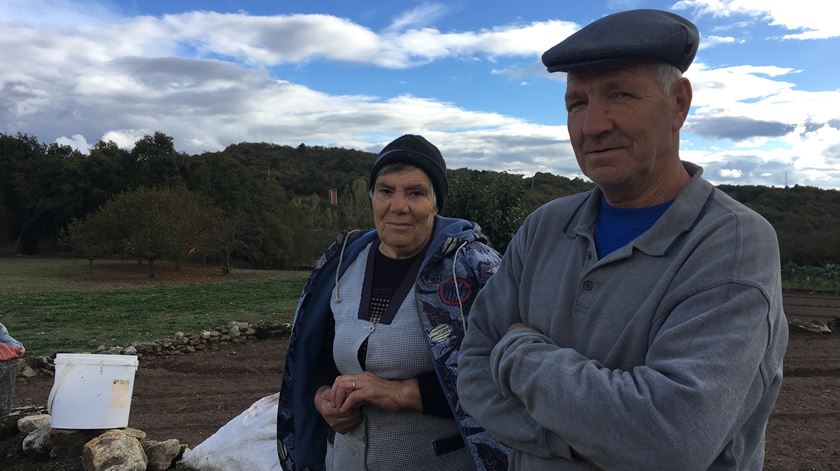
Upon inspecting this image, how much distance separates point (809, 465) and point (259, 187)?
123ft

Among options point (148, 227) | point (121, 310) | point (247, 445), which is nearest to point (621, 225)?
point (247, 445)

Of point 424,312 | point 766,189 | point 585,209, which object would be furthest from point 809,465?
point 766,189

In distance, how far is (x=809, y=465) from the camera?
559 centimetres

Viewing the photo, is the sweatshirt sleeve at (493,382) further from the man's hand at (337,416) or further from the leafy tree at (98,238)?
the leafy tree at (98,238)

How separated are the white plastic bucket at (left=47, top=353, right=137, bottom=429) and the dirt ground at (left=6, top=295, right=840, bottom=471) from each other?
3.92 feet

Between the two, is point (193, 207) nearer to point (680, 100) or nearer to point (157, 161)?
point (157, 161)

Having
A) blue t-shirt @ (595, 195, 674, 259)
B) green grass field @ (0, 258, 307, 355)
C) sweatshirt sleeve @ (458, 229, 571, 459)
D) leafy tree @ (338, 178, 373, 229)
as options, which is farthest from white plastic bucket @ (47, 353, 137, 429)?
leafy tree @ (338, 178, 373, 229)

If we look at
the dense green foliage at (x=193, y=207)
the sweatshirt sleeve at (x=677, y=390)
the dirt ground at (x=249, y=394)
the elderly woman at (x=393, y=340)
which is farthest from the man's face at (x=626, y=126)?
the dense green foliage at (x=193, y=207)

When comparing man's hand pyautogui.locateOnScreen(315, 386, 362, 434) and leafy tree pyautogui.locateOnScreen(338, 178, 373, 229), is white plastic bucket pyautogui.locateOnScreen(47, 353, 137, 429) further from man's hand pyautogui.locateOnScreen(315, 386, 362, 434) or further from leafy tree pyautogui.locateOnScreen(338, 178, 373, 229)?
leafy tree pyautogui.locateOnScreen(338, 178, 373, 229)

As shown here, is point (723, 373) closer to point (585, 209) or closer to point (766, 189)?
point (585, 209)

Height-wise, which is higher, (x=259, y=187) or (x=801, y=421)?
(x=259, y=187)

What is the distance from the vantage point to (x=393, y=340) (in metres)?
2.29

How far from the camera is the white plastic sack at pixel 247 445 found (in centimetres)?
435

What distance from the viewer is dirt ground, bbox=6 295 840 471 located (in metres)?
6.19
